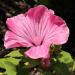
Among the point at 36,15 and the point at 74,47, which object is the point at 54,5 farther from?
the point at 36,15

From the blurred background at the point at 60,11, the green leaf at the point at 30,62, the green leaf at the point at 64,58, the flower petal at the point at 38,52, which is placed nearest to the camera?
the flower petal at the point at 38,52

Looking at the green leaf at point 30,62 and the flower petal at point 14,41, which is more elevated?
the flower petal at point 14,41

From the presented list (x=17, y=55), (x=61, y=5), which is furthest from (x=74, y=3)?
(x=17, y=55)

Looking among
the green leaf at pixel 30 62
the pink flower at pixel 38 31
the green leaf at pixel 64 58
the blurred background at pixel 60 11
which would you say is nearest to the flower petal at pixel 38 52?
the pink flower at pixel 38 31

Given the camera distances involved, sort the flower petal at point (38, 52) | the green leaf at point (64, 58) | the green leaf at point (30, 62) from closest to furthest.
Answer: the flower petal at point (38, 52)
the green leaf at point (30, 62)
the green leaf at point (64, 58)

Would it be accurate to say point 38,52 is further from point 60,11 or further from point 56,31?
point 60,11

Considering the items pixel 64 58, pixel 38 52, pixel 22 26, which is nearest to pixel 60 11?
pixel 64 58

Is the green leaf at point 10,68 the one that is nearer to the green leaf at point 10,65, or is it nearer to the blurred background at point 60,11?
the green leaf at point 10,65
